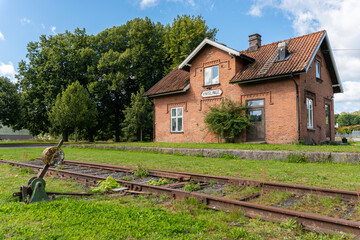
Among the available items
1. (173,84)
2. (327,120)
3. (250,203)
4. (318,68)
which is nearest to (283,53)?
A: (318,68)

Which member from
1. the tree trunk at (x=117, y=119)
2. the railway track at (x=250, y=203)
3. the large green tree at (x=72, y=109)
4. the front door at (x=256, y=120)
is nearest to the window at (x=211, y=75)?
the front door at (x=256, y=120)

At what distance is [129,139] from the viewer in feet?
108

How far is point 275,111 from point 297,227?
45.7 feet

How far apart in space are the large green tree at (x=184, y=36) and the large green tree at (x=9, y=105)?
18870mm

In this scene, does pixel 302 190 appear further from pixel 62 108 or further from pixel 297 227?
pixel 62 108

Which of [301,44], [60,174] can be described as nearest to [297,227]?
[60,174]

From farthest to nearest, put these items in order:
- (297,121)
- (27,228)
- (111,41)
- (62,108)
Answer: (111,41) < (62,108) < (297,121) < (27,228)

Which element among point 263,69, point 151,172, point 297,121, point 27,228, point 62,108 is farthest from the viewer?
point 62,108

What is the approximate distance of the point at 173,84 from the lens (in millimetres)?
23016

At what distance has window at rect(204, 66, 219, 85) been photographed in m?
19.7

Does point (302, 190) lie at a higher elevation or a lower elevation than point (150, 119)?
lower

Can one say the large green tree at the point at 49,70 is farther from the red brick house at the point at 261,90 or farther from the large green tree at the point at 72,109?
the red brick house at the point at 261,90

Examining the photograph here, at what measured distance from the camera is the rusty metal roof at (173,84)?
21.5 metres

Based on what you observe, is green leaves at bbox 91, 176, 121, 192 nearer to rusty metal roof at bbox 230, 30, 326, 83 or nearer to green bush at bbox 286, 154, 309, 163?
green bush at bbox 286, 154, 309, 163
